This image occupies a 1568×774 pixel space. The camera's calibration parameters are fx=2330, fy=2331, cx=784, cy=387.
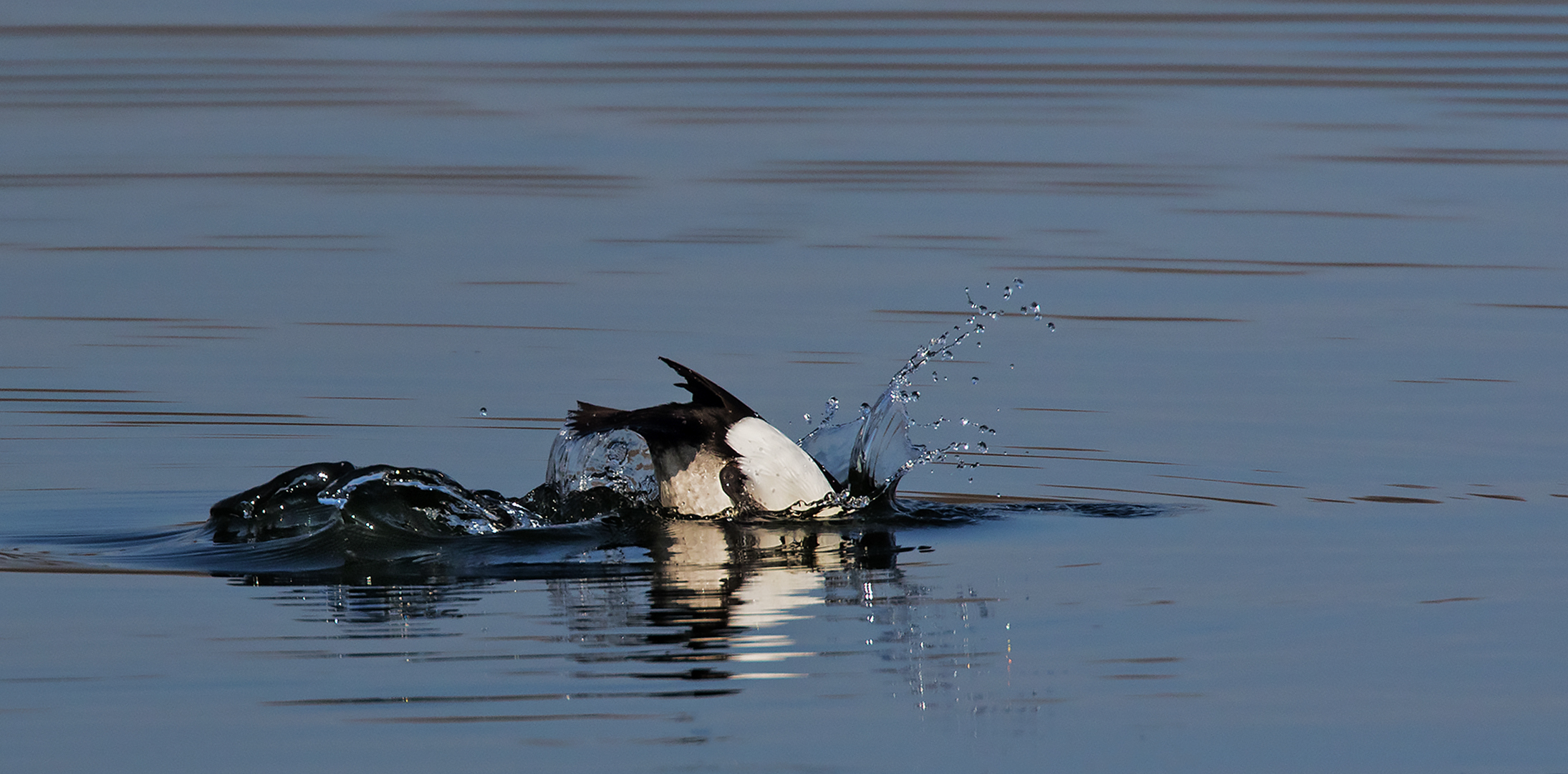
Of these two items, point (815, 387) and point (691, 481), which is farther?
point (815, 387)

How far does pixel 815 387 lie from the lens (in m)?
9.33

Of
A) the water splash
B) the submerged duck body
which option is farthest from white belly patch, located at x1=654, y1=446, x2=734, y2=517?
the water splash

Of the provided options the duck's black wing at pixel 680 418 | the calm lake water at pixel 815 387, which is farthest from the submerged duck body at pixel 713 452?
the calm lake water at pixel 815 387

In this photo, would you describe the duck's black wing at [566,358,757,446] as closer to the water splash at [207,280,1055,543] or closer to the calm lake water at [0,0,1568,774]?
the water splash at [207,280,1055,543]

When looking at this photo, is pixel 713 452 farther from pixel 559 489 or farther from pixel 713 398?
pixel 559 489

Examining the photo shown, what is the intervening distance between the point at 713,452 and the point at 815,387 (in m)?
1.81

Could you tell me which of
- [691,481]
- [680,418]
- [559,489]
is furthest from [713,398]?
[559,489]

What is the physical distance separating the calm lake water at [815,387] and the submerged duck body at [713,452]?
0.60ft

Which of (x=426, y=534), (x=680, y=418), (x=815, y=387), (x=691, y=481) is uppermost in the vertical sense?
(x=815, y=387)

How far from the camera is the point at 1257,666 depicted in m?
5.60

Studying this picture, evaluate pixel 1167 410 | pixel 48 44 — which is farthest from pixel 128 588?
pixel 48 44

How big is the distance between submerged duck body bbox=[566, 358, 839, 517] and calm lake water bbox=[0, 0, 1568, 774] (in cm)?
18

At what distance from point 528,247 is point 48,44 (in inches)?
432

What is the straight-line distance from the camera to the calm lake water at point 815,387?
16.9 ft
